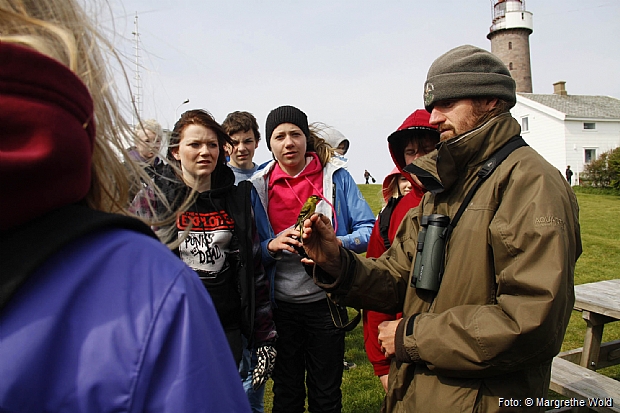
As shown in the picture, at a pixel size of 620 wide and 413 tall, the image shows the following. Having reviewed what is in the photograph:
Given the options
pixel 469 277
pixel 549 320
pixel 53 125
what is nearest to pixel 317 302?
pixel 469 277

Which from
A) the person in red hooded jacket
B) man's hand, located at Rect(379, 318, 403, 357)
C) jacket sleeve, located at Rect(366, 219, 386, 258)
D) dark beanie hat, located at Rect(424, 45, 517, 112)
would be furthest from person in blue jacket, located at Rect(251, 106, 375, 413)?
dark beanie hat, located at Rect(424, 45, 517, 112)

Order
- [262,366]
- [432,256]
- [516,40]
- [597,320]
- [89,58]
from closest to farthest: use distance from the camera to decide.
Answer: [89,58] → [432,256] → [262,366] → [597,320] → [516,40]

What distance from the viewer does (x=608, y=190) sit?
28672 mm

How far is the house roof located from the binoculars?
143 ft

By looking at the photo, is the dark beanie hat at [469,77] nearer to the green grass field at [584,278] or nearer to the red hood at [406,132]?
the red hood at [406,132]

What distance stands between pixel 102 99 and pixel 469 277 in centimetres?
167

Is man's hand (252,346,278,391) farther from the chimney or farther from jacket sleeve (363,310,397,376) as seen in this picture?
the chimney

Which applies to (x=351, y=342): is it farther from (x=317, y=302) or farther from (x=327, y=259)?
(x=327, y=259)

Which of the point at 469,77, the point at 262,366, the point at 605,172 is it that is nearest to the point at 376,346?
the point at 262,366

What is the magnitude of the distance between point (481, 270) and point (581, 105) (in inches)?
1942

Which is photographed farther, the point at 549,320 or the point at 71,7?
the point at 549,320

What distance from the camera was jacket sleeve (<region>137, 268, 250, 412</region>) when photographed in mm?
726

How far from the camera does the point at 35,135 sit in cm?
71

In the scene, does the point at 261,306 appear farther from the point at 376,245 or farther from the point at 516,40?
the point at 516,40
